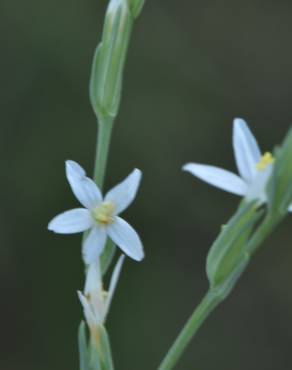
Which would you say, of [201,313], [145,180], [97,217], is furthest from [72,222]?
[145,180]

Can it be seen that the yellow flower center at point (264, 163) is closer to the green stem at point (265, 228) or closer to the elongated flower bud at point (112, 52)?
the green stem at point (265, 228)

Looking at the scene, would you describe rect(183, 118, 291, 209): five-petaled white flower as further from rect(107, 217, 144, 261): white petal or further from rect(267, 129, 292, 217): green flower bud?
rect(107, 217, 144, 261): white petal

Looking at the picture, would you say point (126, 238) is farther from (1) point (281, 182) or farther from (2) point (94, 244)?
(1) point (281, 182)

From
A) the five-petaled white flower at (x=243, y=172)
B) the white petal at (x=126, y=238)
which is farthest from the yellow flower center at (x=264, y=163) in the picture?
the white petal at (x=126, y=238)

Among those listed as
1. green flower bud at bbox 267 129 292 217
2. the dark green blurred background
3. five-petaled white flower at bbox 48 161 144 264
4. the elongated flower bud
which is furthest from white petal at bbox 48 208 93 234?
the dark green blurred background

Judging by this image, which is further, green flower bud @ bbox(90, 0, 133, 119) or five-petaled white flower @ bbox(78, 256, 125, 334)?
green flower bud @ bbox(90, 0, 133, 119)
